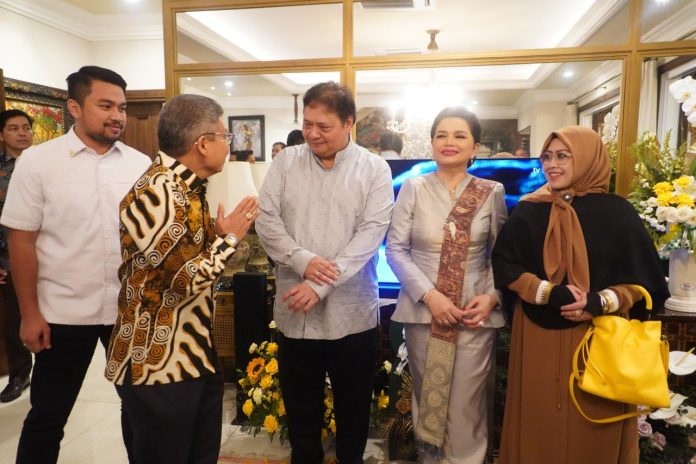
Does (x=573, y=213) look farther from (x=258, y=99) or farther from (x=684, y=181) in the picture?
(x=258, y=99)

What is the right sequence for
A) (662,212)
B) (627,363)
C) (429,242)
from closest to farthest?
(627,363), (429,242), (662,212)

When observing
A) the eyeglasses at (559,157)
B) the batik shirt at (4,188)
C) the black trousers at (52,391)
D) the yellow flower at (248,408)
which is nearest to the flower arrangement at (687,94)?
the eyeglasses at (559,157)

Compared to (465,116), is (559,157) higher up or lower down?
lower down

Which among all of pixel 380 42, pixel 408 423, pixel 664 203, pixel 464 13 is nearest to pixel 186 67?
pixel 380 42

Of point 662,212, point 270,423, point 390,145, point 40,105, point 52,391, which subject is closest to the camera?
point 52,391

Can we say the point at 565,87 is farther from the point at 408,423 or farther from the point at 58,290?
the point at 58,290

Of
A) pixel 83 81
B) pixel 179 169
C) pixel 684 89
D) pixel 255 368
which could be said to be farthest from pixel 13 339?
pixel 684 89

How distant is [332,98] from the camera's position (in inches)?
68.2

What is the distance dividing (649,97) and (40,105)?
4.98m

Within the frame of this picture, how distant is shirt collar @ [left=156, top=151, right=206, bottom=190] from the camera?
1285 millimetres

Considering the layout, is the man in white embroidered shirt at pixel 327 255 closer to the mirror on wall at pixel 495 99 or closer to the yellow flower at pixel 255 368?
the yellow flower at pixel 255 368

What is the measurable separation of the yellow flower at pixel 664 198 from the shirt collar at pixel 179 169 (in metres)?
1.79

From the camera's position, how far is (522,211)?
66.4 inches

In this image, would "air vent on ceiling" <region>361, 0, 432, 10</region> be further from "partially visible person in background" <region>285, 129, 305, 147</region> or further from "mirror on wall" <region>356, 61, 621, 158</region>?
"partially visible person in background" <region>285, 129, 305, 147</region>
